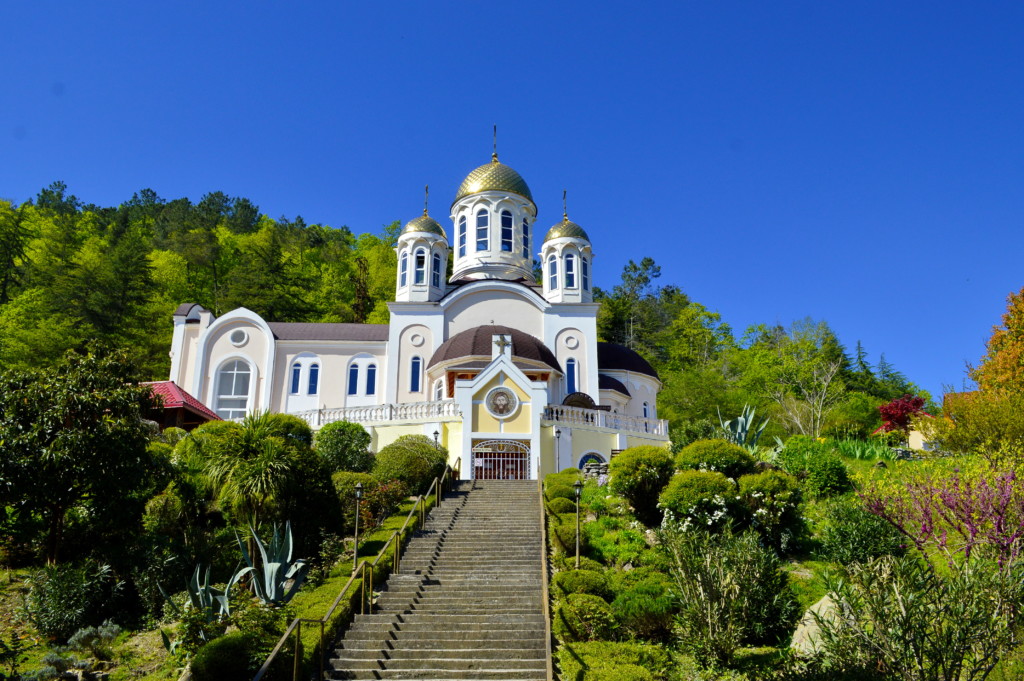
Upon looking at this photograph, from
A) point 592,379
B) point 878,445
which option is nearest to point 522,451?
point 592,379

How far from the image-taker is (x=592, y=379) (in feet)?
120

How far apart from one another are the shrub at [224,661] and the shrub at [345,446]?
534 inches

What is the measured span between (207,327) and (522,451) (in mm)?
19016

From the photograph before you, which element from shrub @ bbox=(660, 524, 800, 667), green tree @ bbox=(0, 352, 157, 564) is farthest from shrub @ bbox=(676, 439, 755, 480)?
green tree @ bbox=(0, 352, 157, 564)

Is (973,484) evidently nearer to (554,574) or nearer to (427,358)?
(554,574)

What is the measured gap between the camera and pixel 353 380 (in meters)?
39.0

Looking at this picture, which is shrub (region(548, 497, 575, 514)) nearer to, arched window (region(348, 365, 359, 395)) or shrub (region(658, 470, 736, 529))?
shrub (region(658, 470, 736, 529))

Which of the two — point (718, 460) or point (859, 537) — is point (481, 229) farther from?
point (859, 537)

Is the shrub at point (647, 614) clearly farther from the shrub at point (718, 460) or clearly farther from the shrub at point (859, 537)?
the shrub at point (718, 460)

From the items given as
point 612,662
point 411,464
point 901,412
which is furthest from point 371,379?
point 612,662

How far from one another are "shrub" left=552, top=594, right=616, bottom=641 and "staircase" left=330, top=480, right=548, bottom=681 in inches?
15.8

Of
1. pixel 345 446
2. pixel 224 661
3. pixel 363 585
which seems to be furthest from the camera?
pixel 345 446

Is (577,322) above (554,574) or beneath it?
above

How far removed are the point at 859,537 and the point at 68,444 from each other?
17.7m
